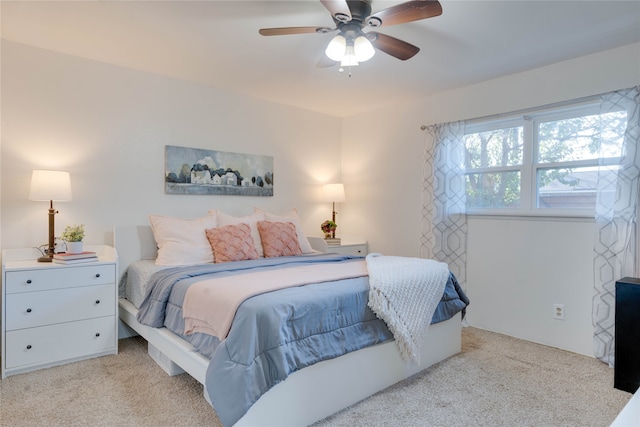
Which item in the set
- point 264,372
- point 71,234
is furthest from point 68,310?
point 264,372

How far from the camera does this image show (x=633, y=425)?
35.4 inches

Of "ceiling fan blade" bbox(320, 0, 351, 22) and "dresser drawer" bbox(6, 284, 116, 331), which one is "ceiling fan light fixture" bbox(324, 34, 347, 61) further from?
"dresser drawer" bbox(6, 284, 116, 331)

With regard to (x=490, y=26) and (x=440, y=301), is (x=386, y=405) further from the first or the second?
(x=490, y=26)

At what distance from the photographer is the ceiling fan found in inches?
73.4

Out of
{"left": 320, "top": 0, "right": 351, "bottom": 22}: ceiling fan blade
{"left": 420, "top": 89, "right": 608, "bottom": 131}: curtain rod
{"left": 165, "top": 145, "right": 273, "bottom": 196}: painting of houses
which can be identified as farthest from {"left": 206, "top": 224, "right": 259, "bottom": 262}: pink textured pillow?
{"left": 420, "top": 89, "right": 608, "bottom": 131}: curtain rod

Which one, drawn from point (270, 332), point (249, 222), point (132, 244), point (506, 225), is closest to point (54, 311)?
point (132, 244)

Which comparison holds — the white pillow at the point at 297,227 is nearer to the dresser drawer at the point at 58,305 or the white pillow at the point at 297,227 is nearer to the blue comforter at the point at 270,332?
the blue comforter at the point at 270,332

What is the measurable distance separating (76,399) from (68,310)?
67cm

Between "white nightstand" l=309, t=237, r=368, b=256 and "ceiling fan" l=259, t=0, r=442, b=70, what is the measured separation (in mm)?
2126

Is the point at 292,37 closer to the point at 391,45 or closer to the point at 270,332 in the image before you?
the point at 391,45

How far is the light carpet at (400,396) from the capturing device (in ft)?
6.36

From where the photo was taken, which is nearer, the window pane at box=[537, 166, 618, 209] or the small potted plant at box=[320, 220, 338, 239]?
the window pane at box=[537, 166, 618, 209]

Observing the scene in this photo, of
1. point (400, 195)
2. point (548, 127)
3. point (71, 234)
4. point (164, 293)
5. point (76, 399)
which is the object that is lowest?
point (76, 399)

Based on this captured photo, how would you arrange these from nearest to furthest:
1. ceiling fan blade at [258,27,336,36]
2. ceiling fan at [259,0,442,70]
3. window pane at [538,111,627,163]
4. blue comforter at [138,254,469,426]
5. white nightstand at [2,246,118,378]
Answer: blue comforter at [138,254,469,426]
ceiling fan at [259,0,442,70]
ceiling fan blade at [258,27,336,36]
white nightstand at [2,246,118,378]
window pane at [538,111,627,163]
